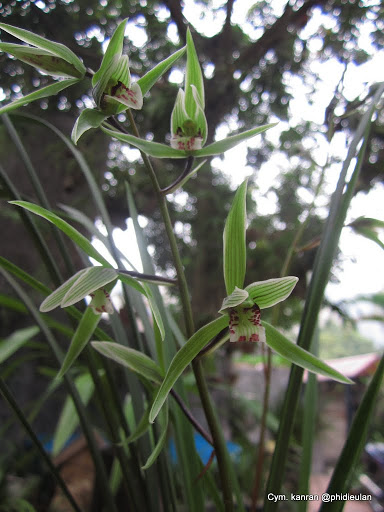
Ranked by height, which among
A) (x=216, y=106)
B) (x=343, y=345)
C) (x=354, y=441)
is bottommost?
(x=354, y=441)

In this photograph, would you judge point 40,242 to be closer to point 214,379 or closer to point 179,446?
point 179,446

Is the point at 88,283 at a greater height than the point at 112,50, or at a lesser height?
lesser

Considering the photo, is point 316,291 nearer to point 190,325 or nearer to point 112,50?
point 190,325

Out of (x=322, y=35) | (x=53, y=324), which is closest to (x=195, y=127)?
(x=53, y=324)

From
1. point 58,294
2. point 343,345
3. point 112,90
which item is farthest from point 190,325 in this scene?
point 343,345

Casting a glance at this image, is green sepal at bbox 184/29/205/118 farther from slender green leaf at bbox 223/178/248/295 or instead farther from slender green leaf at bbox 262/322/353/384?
slender green leaf at bbox 262/322/353/384

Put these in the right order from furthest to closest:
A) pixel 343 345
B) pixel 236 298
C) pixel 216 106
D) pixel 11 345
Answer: pixel 343 345
pixel 216 106
pixel 11 345
pixel 236 298

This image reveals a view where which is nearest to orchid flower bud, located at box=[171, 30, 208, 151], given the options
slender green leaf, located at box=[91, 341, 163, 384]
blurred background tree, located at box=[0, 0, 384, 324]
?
slender green leaf, located at box=[91, 341, 163, 384]
